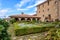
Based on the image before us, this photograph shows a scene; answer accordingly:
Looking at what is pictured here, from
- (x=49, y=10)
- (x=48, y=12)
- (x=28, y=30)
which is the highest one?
(x=49, y=10)

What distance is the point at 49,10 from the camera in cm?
4628

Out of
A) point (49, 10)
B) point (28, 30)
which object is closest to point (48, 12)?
point (49, 10)

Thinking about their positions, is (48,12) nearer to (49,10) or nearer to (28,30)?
(49,10)

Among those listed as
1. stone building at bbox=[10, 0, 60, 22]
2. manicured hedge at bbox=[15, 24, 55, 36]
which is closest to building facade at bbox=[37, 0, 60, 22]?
stone building at bbox=[10, 0, 60, 22]

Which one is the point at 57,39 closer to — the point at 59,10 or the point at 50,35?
the point at 50,35

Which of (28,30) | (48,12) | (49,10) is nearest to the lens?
(28,30)

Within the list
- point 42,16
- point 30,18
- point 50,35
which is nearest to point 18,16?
point 30,18

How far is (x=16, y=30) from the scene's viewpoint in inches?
750

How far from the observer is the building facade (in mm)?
43031

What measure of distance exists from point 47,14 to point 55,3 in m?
5.49

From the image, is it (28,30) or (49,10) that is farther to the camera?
(49,10)

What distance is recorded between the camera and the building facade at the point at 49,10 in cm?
4303

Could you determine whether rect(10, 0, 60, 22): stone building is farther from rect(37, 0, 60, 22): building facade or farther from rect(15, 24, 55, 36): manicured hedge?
rect(15, 24, 55, 36): manicured hedge

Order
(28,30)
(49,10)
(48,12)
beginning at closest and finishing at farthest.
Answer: (28,30) → (49,10) → (48,12)
